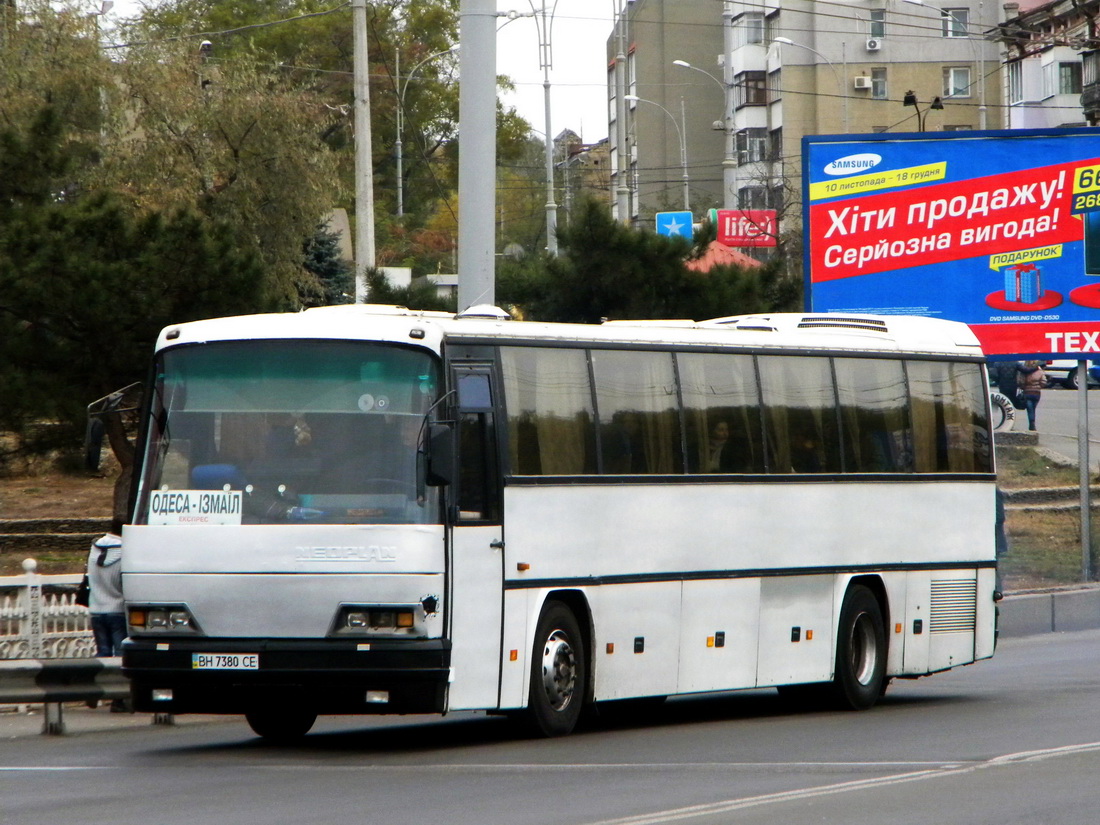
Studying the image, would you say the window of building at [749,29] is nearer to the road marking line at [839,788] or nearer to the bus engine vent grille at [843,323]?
the bus engine vent grille at [843,323]

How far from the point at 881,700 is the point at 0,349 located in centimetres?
1115

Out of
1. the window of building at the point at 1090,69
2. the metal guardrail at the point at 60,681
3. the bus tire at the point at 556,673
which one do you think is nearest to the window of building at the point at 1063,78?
the window of building at the point at 1090,69

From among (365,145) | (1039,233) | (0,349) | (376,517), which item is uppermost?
(365,145)

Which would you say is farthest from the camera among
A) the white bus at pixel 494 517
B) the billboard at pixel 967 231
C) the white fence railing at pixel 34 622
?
the billboard at pixel 967 231

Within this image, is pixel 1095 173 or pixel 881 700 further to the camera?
pixel 1095 173

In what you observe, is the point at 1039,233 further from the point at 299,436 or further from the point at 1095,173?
the point at 299,436

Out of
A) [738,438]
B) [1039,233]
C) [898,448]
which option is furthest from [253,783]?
[1039,233]

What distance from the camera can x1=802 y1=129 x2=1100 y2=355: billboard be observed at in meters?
24.3

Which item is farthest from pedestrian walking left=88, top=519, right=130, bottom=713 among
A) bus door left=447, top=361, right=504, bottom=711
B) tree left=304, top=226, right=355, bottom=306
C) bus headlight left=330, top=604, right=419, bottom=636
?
tree left=304, top=226, right=355, bottom=306

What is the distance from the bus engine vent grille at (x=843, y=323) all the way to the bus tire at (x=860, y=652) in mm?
2169

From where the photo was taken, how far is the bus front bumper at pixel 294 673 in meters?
10.9

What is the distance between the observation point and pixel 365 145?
36562 millimetres

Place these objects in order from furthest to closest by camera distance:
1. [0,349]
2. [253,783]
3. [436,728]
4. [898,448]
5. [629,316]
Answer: [629,316]
[0,349]
[898,448]
[436,728]
[253,783]

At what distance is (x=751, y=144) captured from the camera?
86.9 m
